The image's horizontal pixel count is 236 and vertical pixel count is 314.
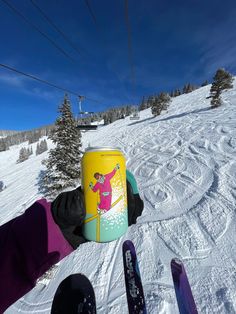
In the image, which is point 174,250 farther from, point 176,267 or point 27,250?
point 27,250

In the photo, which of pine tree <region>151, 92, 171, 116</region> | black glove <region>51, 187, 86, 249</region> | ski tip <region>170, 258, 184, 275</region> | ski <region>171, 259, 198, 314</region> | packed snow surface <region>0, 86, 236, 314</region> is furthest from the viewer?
pine tree <region>151, 92, 171, 116</region>

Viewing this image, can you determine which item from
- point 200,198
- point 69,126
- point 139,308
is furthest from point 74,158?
point 139,308

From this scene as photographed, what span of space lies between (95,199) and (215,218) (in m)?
4.39

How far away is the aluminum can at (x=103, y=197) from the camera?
4.89ft

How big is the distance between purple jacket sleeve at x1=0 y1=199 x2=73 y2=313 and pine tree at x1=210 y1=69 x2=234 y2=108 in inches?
1001

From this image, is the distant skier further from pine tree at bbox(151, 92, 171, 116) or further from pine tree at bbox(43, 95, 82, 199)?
pine tree at bbox(151, 92, 171, 116)

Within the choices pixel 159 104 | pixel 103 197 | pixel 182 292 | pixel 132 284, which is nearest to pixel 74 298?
pixel 103 197

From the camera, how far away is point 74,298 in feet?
5.21

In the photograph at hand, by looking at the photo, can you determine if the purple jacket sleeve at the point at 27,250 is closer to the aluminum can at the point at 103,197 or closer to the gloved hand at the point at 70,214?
the gloved hand at the point at 70,214

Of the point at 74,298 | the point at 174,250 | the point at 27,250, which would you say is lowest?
the point at 174,250

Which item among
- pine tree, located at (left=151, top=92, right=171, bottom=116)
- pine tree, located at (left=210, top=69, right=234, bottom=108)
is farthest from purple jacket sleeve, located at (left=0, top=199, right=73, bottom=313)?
pine tree, located at (left=151, top=92, right=171, bottom=116)

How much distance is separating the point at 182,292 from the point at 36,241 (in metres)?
2.38

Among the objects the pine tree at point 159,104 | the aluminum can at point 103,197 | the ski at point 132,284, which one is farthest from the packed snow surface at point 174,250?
the pine tree at point 159,104

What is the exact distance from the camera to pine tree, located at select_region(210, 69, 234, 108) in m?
21.8
